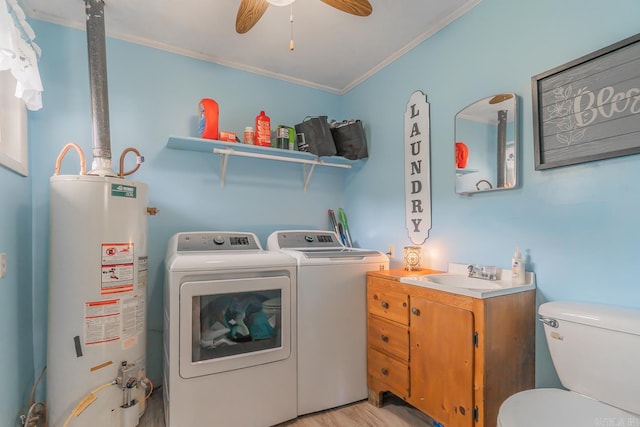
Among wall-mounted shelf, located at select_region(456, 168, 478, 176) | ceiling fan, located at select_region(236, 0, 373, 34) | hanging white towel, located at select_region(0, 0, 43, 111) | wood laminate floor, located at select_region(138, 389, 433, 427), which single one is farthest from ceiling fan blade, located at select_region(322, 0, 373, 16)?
wood laminate floor, located at select_region(138, 389, 433, 427)

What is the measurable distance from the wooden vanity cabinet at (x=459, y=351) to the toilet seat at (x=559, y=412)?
0.19m

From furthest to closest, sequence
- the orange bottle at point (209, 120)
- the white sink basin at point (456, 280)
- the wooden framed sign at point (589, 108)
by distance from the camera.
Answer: the orange bottle at point (209, 120) < the white sink basin at point (456, 280) < the wooden framed sign at point (589, 108)

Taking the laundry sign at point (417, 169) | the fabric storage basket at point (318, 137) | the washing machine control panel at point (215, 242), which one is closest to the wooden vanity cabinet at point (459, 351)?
the laundry sign at point (417, 169)

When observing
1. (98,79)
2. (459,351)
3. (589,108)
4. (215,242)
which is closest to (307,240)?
(215,242)

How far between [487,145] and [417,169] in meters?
0.55

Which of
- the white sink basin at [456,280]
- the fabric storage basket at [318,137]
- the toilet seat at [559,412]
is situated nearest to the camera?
the toilet seat at [559,412]

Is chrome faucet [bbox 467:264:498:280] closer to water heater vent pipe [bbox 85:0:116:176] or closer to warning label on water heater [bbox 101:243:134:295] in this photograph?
warning label on water heater [bbox 101:243:134:295]

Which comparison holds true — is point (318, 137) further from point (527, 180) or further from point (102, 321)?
point (102, 321)

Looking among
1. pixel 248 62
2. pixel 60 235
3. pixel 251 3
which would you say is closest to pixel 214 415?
pixel 60 235

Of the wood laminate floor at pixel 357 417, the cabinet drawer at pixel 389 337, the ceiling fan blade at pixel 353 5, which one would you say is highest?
the ceiling fan blade at pixel 353 5

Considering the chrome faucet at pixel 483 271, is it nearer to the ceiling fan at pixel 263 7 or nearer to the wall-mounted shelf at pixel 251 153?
the wall-mounted shelf at pixel 251 153

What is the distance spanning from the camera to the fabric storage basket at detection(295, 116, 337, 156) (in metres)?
2.62

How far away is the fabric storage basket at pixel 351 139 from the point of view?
8.95ft

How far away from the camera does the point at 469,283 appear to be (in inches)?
70.9
